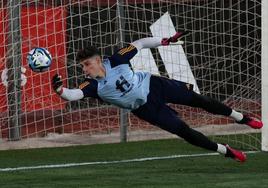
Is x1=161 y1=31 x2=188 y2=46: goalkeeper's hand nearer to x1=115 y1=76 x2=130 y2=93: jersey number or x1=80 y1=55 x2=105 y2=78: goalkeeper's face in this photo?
x1=115 y1=76 x2=130 y2=93: jersey number

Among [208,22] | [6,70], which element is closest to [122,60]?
[6,70]

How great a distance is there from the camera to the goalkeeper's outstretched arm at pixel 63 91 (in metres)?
9.49

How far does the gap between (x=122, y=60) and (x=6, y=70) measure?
3459mm

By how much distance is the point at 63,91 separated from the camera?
379 inches

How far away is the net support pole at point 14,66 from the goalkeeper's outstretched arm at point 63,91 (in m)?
3.55

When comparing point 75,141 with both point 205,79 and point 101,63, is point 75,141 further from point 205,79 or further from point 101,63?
point 101,63

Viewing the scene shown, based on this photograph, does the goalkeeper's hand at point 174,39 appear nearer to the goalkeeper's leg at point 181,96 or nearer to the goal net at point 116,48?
the goalkeeper's leg at point 181,96

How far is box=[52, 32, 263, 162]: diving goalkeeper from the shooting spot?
10094mm

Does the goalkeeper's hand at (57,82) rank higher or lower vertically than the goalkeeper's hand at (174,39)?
lower

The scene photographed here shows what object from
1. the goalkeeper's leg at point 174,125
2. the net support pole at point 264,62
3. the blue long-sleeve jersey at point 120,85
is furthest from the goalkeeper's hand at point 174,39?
the net support pole at point 264,62

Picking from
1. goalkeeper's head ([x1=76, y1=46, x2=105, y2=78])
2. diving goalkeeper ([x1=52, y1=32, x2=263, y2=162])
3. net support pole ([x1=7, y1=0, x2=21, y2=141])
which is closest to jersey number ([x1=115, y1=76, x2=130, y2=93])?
diving goalkeeper ([x1=52, y1=32, x2=263, y2=162])

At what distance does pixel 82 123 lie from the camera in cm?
1413

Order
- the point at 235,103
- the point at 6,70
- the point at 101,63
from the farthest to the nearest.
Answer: the point at 235,103 < the point at 6,70 < the point at 101,63

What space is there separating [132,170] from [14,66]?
3374 millimetres
